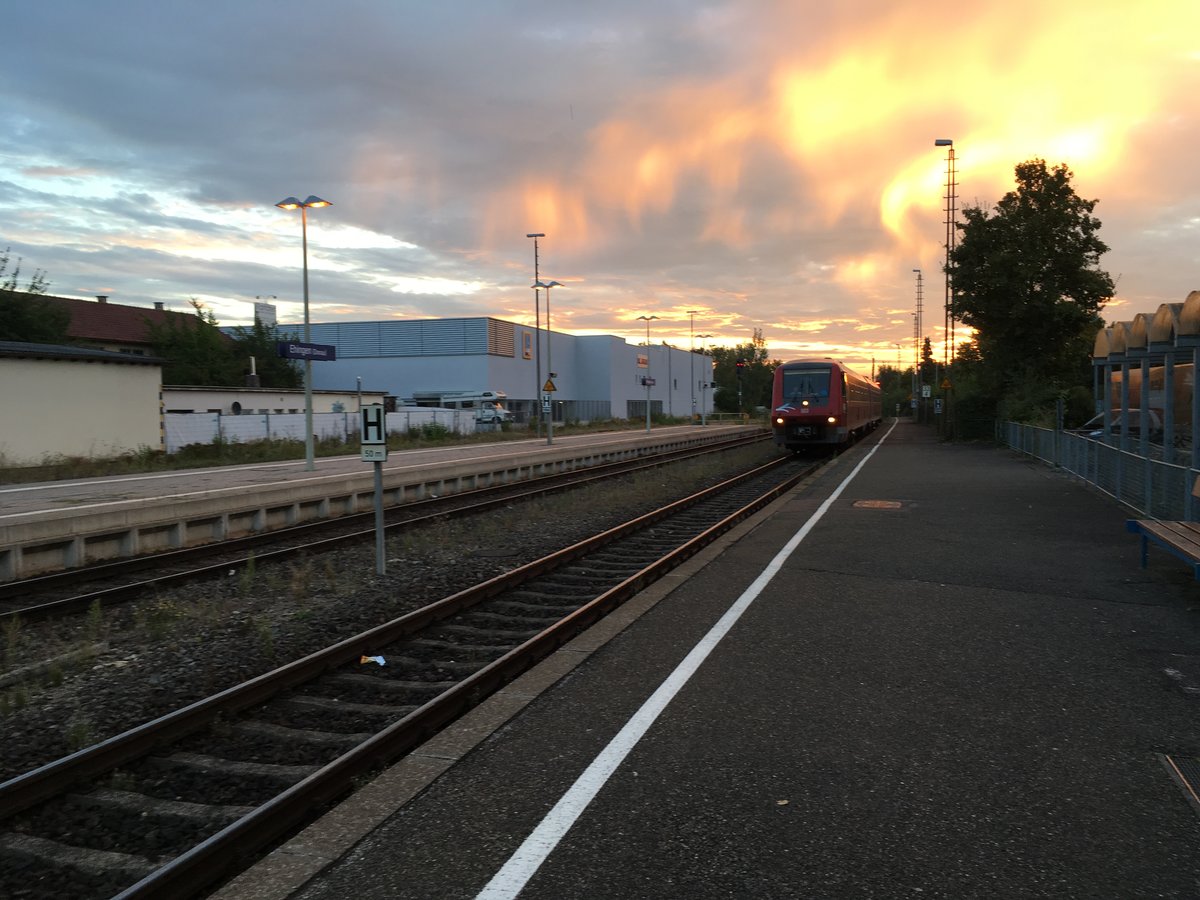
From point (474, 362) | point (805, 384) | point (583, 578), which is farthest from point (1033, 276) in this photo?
point (474, 362)

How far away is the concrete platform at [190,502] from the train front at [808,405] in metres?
7.15

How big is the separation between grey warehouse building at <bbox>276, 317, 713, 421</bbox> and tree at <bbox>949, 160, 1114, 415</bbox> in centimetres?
3073

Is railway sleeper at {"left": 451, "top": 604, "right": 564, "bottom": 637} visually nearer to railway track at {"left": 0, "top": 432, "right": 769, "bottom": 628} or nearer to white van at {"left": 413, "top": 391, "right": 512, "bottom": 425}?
railway track at {"left": 0, "top": 432, "right": 769, "bottom": 628}

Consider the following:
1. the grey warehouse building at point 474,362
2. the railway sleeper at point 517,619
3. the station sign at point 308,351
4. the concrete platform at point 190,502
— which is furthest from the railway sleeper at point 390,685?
the grey warehouse building at point 474,362

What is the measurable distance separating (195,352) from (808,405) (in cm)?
4258

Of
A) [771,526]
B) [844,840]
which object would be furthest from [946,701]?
[771,526]

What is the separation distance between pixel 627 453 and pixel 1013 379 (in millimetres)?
16218

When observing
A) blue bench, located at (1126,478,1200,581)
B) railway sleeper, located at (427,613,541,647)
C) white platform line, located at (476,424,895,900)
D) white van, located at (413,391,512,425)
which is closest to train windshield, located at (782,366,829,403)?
blue bench, located at (1126,478,1200,581)

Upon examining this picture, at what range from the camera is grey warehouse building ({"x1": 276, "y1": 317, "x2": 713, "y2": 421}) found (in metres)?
66.5

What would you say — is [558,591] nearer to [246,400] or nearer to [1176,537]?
[1176,537]

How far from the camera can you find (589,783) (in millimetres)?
4125

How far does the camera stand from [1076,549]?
10766mm

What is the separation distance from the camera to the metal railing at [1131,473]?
420 inches

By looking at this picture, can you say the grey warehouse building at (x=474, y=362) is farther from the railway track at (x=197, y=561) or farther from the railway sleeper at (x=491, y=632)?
the railway sleeper at (x=491, y=632)
